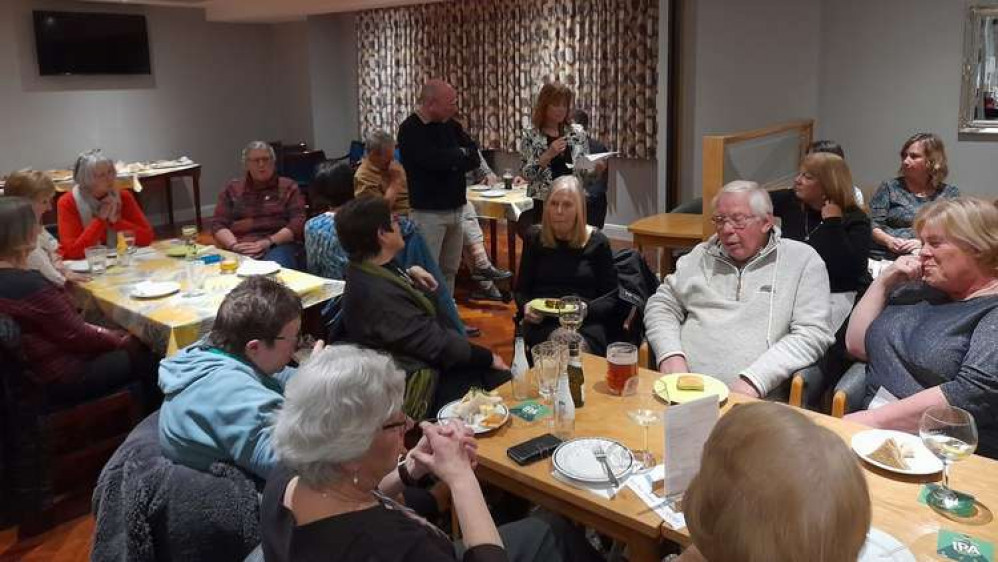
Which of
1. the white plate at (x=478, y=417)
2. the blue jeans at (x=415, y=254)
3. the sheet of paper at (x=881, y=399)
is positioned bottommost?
the sheet of paper at (x=881, y=399)

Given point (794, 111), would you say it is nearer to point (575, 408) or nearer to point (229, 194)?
point (229, 194)

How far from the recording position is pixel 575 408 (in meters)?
2.08

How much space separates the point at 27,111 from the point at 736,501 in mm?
8170

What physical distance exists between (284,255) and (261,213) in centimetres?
30

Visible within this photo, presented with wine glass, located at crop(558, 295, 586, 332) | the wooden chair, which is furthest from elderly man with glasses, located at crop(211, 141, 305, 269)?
wine glass, located at crop(558, 295, 586, 332)

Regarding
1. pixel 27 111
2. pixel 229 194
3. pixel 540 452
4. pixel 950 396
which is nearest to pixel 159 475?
pixel 540 452

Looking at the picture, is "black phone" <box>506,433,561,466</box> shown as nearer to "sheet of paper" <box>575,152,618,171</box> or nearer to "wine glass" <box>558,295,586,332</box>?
"wine glass" <box>558,295,586,332</box>

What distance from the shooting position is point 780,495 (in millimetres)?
1004

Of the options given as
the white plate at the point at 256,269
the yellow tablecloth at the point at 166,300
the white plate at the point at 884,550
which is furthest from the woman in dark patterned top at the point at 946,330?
the white plate at the point at 256,269

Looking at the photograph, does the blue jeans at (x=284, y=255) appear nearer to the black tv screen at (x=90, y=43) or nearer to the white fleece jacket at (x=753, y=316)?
the white fleece jacket at (x=753, y=316)

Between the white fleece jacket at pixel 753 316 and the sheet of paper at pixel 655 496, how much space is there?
860 mm

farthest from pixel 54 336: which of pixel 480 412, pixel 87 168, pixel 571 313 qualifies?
pixel 571 313

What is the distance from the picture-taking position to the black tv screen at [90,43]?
7363 millimetres

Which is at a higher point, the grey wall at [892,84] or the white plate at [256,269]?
the grey wall at [892,84]
